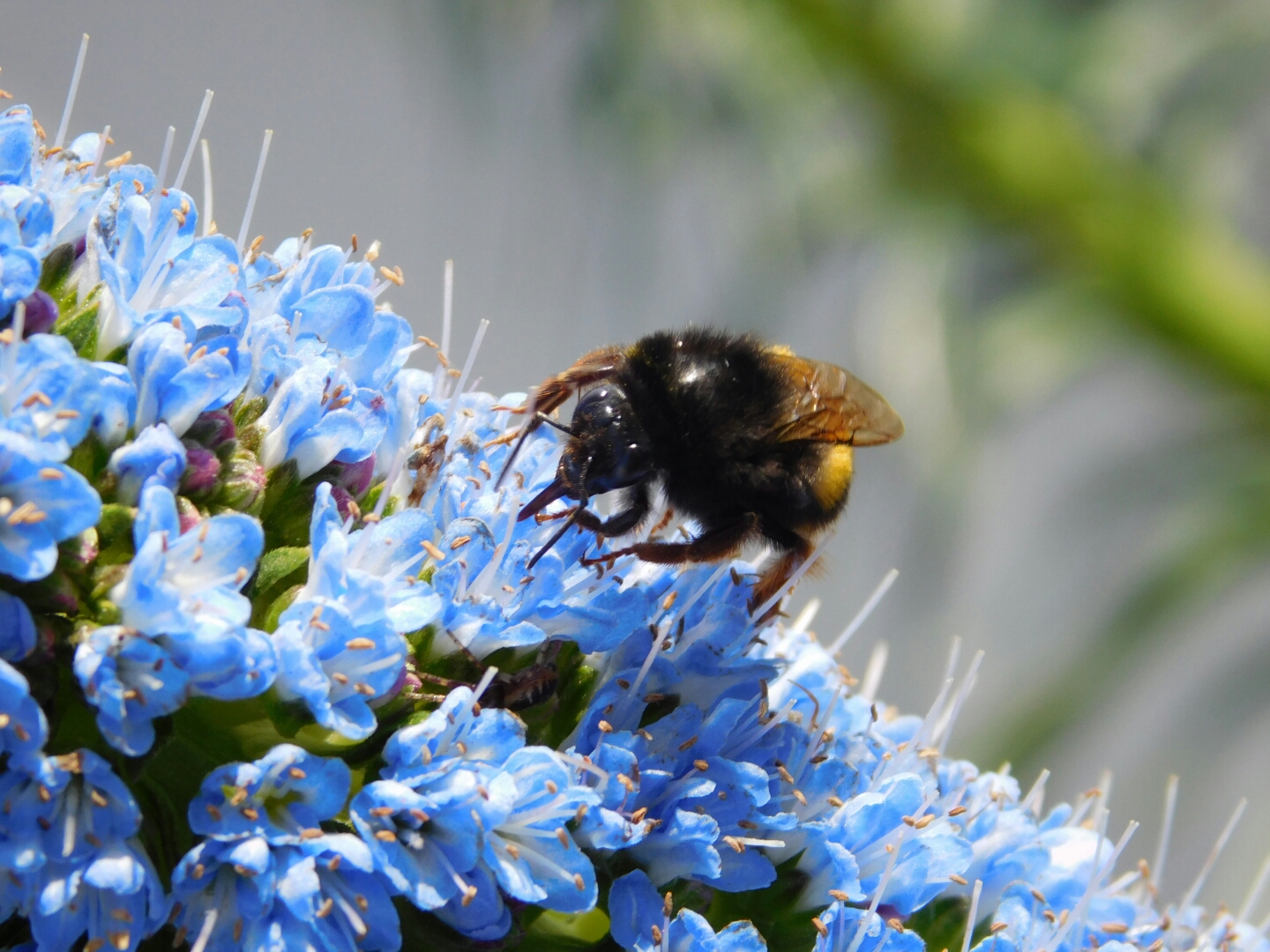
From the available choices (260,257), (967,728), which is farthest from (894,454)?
(260,257)

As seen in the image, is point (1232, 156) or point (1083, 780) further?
point (1083, 780)

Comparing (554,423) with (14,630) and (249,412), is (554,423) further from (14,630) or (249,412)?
(14,630)

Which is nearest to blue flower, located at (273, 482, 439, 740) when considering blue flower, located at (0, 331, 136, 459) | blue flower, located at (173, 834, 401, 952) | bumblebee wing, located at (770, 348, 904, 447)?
blue flower, located at (173, 834, 401, 952)

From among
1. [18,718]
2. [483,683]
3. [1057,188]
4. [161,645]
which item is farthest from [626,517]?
[1057,188]

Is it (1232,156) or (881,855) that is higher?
(1232,156)

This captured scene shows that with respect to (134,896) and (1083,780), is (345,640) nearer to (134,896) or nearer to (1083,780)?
(134,896)

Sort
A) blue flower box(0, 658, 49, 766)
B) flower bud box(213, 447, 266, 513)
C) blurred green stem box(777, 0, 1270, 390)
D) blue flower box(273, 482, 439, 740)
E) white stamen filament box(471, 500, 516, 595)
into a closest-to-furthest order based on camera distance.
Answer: blue flower box(0, 658, 49, 766) → blue flower box(273, 482, 439, 740) → flower bud box(213, 447, 266, 513) → white stamen filament box(471, 500, 516, 595) → blurred green stem box(777, 0, 1270, 390)

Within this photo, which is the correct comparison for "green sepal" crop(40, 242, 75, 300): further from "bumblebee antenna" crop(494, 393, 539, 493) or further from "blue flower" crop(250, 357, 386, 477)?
"bumblebee antenna" crop(494, 393, 539, 493)
